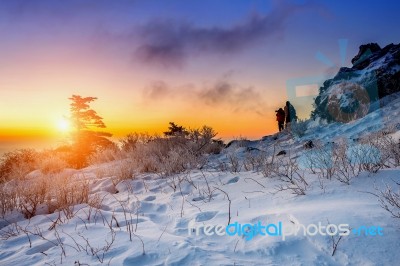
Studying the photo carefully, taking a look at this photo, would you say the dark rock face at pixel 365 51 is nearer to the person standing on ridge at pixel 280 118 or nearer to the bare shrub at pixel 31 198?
the person standing on ridge at pixel 280 118

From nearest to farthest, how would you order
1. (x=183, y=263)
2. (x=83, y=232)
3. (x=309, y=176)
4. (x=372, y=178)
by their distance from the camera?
(x=183, y=263)
(x=83, y=232)
(x=372, y=178)
(x=309, y=176)

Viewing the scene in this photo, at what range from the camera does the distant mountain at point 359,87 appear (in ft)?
41.8

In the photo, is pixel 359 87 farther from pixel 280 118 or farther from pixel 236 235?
pixel 236 235

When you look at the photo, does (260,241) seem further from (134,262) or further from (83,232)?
(83,232)

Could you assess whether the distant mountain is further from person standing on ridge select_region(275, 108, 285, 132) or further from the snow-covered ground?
the snow-covered ground

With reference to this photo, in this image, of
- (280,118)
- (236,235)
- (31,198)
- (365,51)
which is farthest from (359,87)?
(31,198)

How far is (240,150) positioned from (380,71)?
7372 mm

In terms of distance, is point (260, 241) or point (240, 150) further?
point (240, 150)

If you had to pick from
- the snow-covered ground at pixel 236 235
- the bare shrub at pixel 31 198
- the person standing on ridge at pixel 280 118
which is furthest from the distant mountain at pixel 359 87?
the bare shrub at pixel 31 198

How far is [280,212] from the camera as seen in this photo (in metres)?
3.04

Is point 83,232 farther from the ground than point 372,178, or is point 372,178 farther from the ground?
point 372,178

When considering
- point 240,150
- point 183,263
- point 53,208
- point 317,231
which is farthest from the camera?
point 240,150

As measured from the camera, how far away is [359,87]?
13266 millimetres

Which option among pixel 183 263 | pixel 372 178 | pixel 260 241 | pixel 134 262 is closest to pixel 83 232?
pixel 134 262
